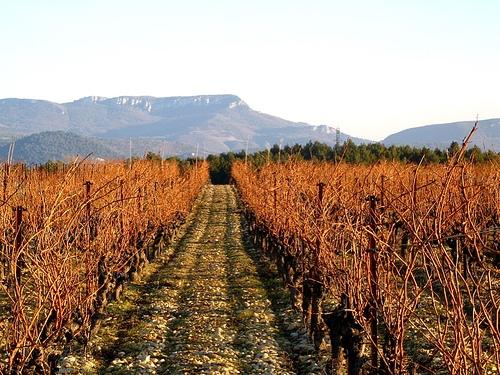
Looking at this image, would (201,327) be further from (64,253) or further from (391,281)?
(391,281)

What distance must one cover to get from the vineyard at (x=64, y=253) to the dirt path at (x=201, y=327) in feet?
2.21

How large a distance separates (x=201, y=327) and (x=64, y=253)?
510 centimetres

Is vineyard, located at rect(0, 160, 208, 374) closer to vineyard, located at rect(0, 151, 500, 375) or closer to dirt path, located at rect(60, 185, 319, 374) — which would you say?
vineyard, located at rect(0, 151, 500, 375)

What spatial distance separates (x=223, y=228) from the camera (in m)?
37.1

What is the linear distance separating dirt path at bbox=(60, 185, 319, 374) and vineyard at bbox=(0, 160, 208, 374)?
2.21 feet

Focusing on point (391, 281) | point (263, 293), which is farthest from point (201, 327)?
point (391, 281)

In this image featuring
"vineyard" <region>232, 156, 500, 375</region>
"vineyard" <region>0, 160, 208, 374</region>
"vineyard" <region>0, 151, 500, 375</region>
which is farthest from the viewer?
"vineyard" <region>0, 160, 208, 374</region>

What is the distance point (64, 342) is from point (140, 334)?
2335mm

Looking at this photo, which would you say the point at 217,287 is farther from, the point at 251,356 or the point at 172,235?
the point at 172,235

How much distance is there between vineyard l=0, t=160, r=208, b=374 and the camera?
7426mm

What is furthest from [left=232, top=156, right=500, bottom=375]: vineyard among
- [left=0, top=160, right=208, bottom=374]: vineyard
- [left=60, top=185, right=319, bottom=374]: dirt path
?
[left=0, top=160, right=208, bottom=374]: vineyard

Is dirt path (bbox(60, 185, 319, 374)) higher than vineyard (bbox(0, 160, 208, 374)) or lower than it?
lower

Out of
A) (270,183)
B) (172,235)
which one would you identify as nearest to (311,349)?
(270,183)

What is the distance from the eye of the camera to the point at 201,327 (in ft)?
46.9
